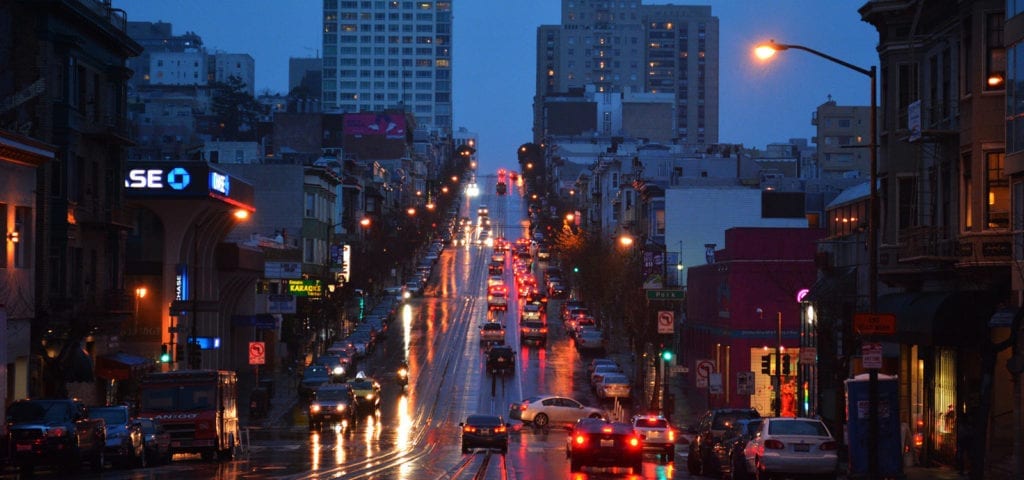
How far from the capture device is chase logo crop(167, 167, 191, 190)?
63719 mm

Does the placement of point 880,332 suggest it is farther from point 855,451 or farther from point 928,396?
point 928,396

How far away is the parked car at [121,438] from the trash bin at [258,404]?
22252 mm

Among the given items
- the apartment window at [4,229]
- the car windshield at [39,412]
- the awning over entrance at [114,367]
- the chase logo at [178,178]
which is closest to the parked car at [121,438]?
the car windshield at [39,412]

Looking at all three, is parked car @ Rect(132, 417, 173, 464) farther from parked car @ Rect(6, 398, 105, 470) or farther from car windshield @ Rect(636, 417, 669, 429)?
car windshield @ Rect(636, 417, 669, 429)

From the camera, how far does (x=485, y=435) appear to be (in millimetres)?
42438

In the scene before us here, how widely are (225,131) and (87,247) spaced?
139 meters

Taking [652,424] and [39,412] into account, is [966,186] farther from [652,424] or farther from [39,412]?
[39,412]

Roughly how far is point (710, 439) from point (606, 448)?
7.95 ft

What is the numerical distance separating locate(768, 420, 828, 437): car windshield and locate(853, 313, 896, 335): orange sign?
2308 millimetres

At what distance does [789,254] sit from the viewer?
209ft

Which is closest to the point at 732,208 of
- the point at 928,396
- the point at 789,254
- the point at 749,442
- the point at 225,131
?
the point at 789,254

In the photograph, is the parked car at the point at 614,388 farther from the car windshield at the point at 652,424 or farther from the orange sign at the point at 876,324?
the orange sign at the point at 876,324

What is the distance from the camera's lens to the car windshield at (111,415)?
115 ft

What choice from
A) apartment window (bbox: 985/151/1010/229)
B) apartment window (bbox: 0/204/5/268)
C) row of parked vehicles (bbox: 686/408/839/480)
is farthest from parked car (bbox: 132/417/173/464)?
apartment window (bbox: 985/151/1010/229)
